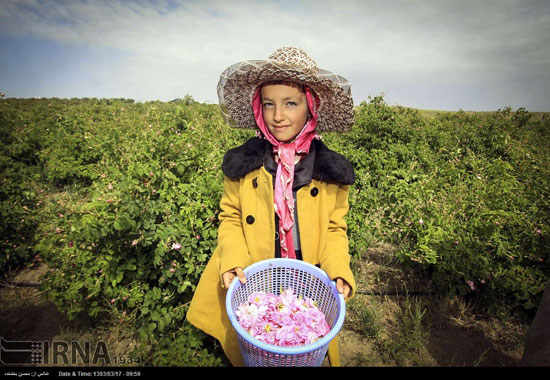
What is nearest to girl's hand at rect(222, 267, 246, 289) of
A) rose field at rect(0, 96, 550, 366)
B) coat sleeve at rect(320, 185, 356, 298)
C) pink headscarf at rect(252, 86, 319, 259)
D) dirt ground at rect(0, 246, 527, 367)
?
pink headscarf at rect(252, 86, 319, 259)

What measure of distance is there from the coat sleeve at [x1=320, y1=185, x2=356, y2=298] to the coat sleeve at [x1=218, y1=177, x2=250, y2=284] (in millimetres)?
520

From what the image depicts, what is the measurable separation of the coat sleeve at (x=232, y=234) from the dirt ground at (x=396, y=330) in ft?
5.60

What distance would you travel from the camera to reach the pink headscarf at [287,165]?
1628 millimetres

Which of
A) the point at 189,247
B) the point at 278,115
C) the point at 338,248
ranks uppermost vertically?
the point at 278,115

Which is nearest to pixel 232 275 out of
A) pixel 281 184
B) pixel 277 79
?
pixel 281 184

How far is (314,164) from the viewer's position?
1.68 m

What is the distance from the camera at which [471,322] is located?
2.86 metres

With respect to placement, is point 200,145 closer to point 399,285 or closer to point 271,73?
point 271,73

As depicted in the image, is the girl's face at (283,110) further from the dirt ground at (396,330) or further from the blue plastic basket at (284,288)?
the dirt ground at (396,330)

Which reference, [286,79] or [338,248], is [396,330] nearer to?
[338,248]

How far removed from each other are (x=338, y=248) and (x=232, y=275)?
0.69 meters

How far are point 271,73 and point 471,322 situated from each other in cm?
336

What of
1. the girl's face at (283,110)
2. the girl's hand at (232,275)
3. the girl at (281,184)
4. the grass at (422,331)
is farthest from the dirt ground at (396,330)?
the girl's face at (283,110)
